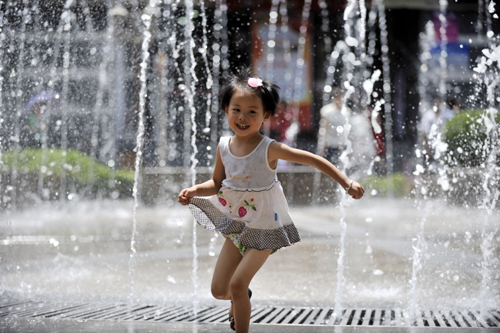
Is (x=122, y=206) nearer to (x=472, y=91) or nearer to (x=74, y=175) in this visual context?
(x=74, y=175)

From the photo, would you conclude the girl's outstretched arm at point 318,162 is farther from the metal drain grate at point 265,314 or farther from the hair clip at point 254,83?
the metal drain grate at point 265,314

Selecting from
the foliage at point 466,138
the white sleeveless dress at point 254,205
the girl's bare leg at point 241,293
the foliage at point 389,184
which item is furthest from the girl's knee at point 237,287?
the foliage at point 389,184

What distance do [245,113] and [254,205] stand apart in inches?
14.4

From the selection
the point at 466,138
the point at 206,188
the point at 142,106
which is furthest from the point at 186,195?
the point at 142,106

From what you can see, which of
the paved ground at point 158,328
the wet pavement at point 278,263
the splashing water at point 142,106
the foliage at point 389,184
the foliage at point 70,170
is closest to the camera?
the paved ground at point 158,328

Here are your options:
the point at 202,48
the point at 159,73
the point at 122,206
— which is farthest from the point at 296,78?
the point at 122,206

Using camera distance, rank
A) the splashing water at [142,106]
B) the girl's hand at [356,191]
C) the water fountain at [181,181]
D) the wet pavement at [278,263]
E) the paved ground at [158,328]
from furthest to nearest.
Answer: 1. the splashing water at [142,106]
2. the water fountain at [181,181]
3. the wet pavement at [278,263]
4. the paved ground at [158,328]
5. the girl's hand at [356,191]

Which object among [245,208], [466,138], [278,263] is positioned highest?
[466,138]

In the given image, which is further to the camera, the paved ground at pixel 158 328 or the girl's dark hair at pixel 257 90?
the paved ground at pixel 158 328

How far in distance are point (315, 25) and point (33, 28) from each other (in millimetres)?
6802

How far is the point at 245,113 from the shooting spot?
8.20ft

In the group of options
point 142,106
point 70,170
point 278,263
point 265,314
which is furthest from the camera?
point 142,106

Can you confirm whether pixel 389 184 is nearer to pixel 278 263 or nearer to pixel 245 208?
pixel 278 263

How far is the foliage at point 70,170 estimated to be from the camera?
828cm
